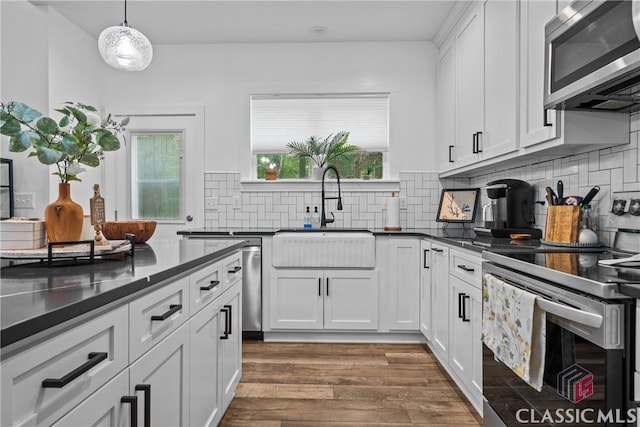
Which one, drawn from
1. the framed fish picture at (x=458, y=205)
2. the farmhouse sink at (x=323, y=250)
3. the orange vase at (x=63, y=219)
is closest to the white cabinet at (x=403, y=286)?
the farmhouse sink at (x=323, y=250)

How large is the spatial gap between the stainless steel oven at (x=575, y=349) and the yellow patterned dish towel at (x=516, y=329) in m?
0.03

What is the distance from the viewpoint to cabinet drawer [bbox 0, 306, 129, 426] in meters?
0.66

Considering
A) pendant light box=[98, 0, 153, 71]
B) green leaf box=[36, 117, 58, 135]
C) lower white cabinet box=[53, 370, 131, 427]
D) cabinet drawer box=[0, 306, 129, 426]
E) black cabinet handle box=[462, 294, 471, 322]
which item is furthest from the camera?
pendant light box=[98, 0, 153, 71]

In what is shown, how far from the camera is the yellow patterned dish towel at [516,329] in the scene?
4.42ft

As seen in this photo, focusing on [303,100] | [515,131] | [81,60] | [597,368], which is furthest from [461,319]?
[81,60]

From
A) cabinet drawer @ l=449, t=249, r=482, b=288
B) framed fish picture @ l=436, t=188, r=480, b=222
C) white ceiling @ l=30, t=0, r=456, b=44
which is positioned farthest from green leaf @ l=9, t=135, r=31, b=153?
framed fish picture @ l=436, t=188, r=480, b=222

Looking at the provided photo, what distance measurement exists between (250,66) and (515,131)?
2.56 m

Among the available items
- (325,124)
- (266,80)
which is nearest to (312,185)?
(325,124)

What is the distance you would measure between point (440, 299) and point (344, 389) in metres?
0.86

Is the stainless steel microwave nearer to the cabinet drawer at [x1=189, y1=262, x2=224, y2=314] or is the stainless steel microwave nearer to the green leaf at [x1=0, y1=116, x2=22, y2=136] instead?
the cabinet drawer at [x1=189, y1=262, x2=224, y2=314]

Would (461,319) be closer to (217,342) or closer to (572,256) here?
(572,256)

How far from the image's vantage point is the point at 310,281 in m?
3.36

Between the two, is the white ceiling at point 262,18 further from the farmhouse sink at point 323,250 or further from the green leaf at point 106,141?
the green leaf at point 106,141

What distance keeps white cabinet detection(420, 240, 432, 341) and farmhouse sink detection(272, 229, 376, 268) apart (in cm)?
38
